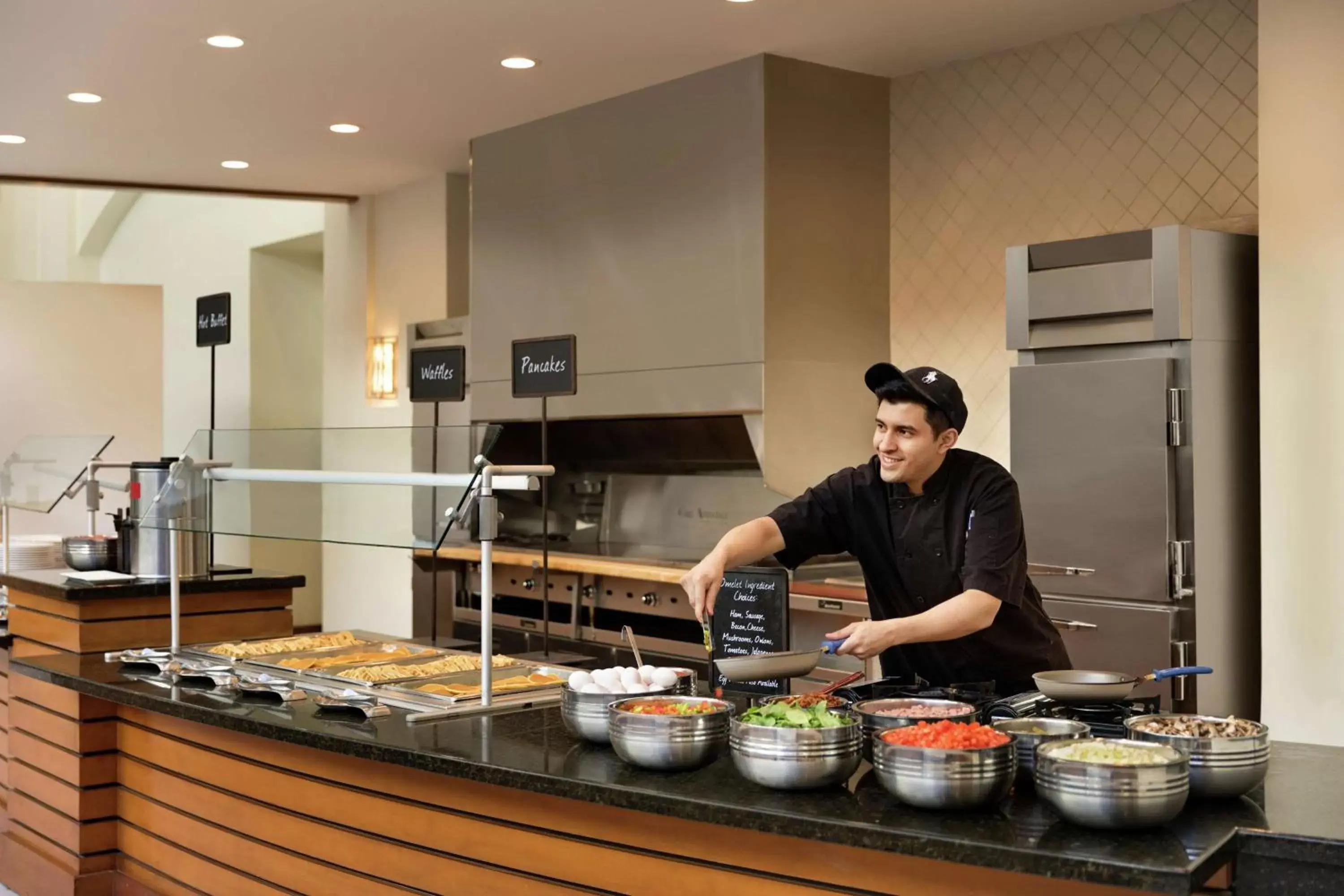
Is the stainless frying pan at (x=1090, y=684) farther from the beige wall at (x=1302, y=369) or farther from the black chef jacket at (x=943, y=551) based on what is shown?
the beige wall at (x=1302, y=369)

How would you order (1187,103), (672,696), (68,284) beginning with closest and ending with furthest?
(672,696)
(1187,103)
(68,284)

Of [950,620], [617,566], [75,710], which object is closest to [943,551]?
[950,620]

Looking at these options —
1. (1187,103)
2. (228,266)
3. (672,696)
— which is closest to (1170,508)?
(1187,103)

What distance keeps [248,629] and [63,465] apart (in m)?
1.41

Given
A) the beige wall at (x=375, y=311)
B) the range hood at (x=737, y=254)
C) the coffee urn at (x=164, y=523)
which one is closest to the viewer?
the coffee urn at (x=164, y=523)

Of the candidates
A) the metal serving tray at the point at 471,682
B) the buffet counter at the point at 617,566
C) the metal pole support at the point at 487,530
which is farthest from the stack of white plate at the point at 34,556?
the metal pole support at the point at 487,530

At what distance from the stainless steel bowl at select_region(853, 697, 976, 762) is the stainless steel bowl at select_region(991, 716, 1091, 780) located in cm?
7

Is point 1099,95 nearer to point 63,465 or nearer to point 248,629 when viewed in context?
point 248,629

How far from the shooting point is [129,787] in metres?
3.83

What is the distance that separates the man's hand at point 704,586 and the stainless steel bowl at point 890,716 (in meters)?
0.43

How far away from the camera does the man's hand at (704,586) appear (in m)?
2.86

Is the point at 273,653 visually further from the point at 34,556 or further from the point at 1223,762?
the point at 1223,762

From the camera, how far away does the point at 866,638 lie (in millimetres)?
2580

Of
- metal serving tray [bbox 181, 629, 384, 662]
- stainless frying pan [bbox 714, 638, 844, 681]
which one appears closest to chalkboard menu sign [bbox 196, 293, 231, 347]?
metal serving tray [bbox 181, 629, 384, 662]
